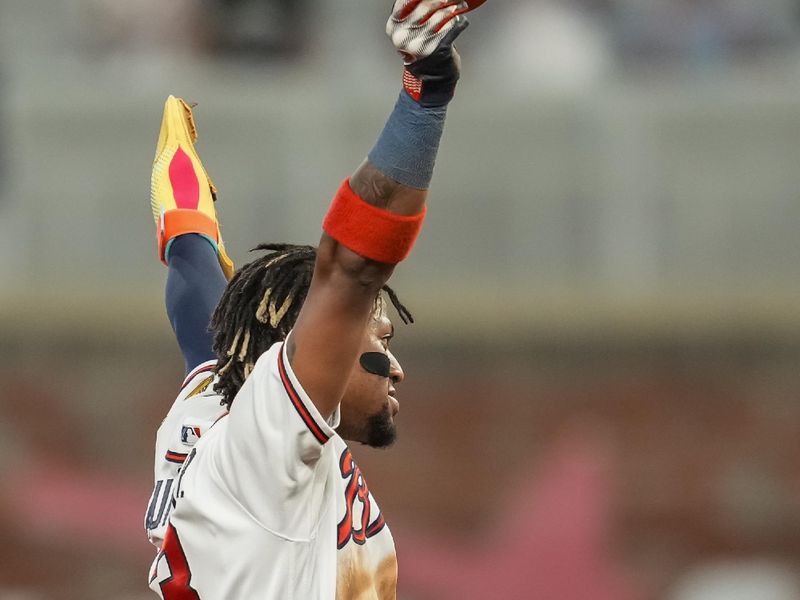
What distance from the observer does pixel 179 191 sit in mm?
4258

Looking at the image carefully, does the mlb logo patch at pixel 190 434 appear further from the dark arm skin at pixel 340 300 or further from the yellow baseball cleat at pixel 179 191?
the dark arm skin at pixel 340 300

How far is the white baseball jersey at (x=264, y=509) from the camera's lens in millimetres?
3002

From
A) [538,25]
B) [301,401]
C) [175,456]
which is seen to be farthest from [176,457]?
[538,25]

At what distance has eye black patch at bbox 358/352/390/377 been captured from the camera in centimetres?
349

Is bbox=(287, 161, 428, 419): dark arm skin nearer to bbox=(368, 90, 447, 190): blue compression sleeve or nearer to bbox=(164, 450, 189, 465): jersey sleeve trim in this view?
bbox=(368, 90, 447, 190): blue compression sleeve

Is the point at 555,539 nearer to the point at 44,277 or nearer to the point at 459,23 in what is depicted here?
the point at 44,277

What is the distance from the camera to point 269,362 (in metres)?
3.04

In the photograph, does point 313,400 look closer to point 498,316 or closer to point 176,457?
point 176,457

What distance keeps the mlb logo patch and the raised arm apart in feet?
2.97

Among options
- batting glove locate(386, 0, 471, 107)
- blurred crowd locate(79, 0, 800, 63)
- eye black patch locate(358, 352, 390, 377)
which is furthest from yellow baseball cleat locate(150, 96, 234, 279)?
blurred crowd locate(79, 0, 800, 63)

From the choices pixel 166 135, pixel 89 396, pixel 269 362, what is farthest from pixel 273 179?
pixel 269 362

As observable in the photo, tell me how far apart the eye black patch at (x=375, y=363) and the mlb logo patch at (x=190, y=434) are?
55 cm

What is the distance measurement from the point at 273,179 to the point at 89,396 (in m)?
1.66

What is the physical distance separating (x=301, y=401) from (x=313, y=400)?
2cm
